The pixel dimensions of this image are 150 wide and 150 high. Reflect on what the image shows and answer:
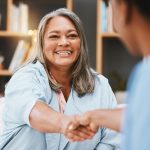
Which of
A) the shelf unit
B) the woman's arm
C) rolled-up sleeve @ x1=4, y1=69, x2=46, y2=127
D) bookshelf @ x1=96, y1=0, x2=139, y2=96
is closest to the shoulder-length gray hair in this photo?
rolled-up sleeve @ x1=4, y1=69, x2=46, y2=127

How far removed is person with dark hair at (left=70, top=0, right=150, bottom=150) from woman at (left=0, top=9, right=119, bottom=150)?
863 millimetres

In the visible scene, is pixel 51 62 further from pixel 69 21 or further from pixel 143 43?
pixel 143 43

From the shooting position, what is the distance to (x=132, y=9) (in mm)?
871

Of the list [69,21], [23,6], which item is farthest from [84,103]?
[23,6]

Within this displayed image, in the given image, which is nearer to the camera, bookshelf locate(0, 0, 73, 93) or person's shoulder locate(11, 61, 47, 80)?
person's shoulder locate(11, 61, 47, 80)

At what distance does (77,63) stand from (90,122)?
1.97 ft

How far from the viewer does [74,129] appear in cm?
161

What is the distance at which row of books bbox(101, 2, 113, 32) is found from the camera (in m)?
3.57

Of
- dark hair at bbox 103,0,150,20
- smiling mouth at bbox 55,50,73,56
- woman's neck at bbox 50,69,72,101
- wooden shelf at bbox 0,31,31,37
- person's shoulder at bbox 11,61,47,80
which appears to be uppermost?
dark hair at bbox 103,0,150,20

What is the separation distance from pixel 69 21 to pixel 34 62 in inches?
9.1

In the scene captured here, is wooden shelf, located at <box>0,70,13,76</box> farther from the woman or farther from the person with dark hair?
the person with dark hair

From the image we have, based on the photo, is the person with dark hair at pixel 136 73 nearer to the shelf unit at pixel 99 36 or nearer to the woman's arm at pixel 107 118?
the woman's arm at pixel 107 118

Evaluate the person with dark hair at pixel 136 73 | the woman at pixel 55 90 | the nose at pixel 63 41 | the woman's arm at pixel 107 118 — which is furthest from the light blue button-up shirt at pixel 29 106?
the person with dark hair at pixel 136 73

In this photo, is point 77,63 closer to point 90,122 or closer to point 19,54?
point 90,122
